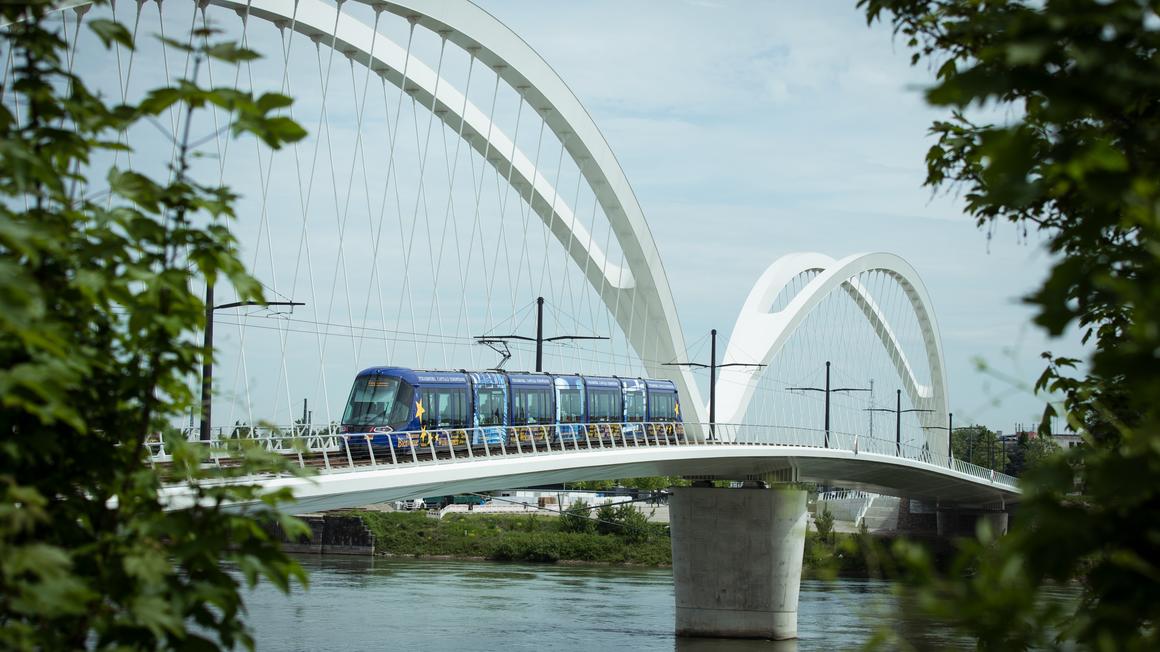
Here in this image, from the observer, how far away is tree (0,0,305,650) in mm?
3518

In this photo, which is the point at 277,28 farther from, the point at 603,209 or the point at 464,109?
the point at 603,209

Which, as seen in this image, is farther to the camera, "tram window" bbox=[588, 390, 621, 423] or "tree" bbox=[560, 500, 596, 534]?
"tree" bbox=[560, 500, 596, 534]

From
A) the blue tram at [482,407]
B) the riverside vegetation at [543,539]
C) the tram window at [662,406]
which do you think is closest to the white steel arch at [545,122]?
the tram window at [662,406]

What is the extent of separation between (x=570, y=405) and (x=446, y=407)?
5.59 meters

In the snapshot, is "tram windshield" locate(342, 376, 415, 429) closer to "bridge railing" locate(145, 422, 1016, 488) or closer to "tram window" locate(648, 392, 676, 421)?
"bridge railing" locate(145, 422, 1016, 488)

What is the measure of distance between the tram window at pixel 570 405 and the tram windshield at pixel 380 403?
6.02 metres

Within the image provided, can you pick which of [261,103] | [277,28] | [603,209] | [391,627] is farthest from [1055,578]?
[603,209]

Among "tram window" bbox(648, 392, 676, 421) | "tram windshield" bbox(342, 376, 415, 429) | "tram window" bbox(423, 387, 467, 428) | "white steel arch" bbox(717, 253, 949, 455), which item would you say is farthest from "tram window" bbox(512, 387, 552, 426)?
"white steel arch" bbox(717, 253, 949, 455)

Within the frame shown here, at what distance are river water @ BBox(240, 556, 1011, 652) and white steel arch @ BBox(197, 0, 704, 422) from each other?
27.6 ft

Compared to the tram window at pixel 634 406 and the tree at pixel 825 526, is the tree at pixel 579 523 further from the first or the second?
the tram window at pixel 634 406

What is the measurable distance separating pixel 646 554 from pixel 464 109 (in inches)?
1409

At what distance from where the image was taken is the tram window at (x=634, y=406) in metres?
37.6

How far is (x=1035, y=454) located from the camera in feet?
316

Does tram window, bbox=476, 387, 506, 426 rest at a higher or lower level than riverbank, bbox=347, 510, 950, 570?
higher
